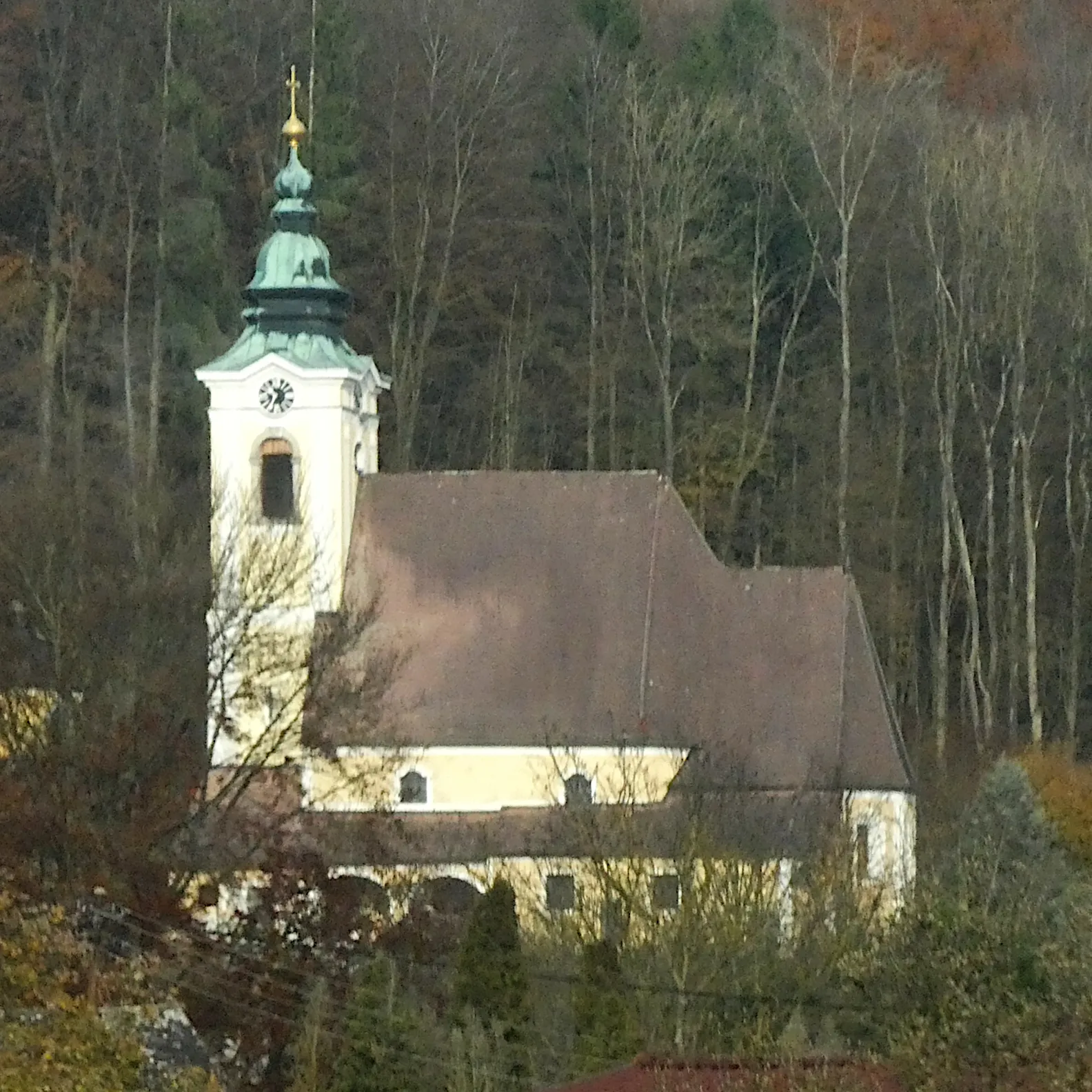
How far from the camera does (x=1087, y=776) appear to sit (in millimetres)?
44000

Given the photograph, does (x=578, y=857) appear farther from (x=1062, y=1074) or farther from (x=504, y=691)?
(x=1062, y=1074)

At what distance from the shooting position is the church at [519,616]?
40.5 meters

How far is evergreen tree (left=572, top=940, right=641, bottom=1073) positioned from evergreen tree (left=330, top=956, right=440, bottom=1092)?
1.62 m

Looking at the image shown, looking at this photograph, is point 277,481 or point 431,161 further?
point 431,161

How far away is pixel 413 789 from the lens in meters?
41.3

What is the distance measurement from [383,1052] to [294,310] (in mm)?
15056

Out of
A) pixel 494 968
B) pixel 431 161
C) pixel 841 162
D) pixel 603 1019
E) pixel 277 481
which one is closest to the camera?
pixel 603 1019

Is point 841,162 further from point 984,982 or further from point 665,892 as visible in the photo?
point 984,982

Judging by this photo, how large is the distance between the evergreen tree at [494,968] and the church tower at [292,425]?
30.9 ft

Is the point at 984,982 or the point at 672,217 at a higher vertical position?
the point at 672,217

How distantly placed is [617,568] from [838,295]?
876 cm

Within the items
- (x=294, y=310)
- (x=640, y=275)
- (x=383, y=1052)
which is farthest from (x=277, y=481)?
(x=383, y=1052)

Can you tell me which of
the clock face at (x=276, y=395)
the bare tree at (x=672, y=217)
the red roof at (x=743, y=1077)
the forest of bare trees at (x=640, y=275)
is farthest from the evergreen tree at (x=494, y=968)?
the bare tree at (x=672, y=217)

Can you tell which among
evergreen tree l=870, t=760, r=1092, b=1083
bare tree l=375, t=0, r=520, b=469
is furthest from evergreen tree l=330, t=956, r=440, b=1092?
bare tree l=375, t=0, r=520, b=469
